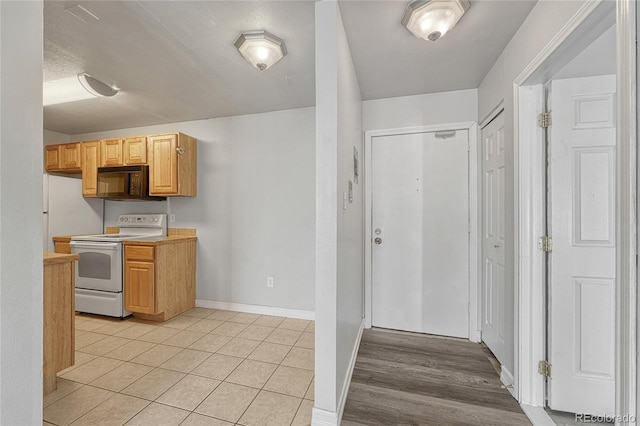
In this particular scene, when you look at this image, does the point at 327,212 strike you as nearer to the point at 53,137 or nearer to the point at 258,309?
the point at 258,309

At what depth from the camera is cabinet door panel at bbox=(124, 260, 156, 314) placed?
9.07ft

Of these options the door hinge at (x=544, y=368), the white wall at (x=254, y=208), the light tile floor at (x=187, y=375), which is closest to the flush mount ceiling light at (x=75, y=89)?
the white wall at (x=254, y=208)

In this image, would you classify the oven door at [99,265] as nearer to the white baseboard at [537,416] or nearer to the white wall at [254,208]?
the white wall at [254,208]

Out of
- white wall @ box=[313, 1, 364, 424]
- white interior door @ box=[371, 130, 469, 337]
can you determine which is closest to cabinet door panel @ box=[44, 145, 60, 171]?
white wall @ box=[313, 1, 364, 424]

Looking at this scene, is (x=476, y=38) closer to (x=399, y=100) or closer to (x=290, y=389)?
(x=399, y=100)

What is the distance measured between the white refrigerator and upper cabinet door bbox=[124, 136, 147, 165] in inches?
38.5

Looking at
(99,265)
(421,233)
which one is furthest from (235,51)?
(99,265)

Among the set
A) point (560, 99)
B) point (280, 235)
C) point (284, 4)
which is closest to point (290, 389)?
point (280, 235)

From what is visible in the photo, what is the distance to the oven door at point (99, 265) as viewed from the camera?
2.85 m

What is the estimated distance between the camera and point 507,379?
1801mm

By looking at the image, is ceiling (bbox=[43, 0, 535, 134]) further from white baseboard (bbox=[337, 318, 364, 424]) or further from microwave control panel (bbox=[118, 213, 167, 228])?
white baseboard (bbox=[337, 318, 364, 424])

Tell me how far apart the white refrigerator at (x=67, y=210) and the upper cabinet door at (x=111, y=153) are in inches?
23.7

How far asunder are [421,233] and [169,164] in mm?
3034

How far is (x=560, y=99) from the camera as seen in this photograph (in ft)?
5.13
